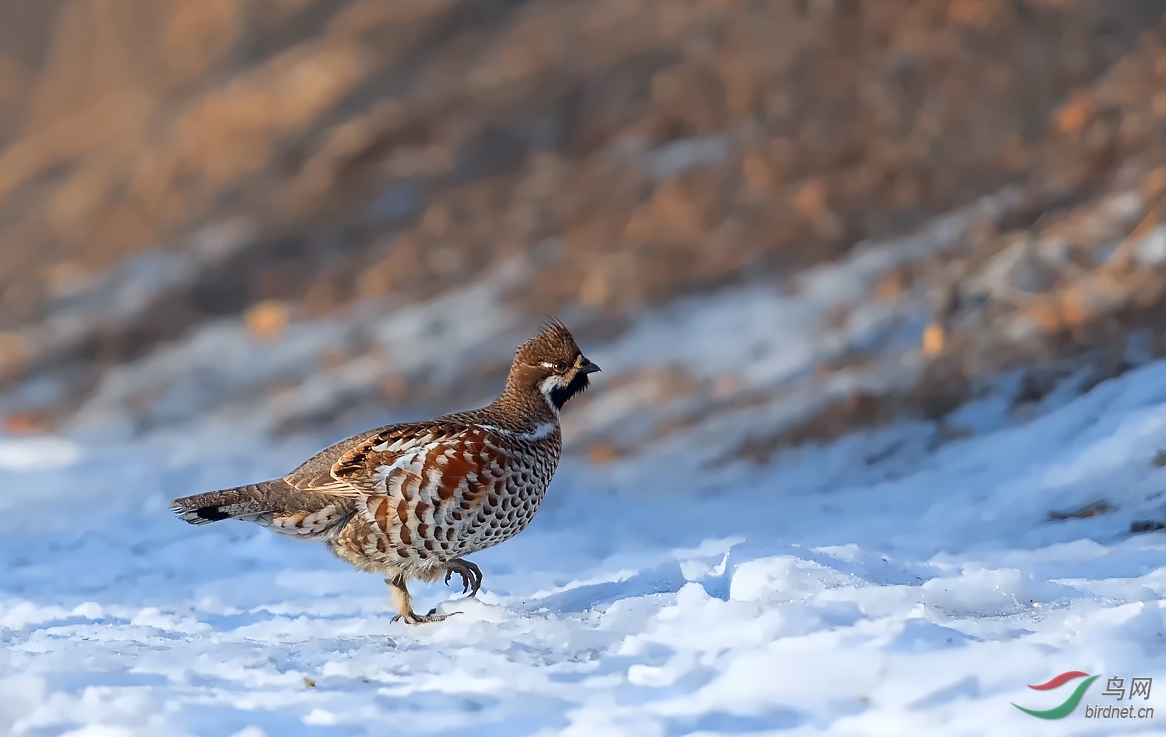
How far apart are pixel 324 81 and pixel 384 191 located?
8.32 ft

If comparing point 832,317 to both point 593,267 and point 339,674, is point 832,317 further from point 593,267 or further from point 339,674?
point 339,674

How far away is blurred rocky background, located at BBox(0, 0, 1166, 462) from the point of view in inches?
399

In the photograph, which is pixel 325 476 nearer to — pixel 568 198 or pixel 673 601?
pixel 673 601

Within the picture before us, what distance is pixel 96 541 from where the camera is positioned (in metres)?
7.80

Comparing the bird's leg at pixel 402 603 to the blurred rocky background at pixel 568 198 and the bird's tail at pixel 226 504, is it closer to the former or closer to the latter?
the bird's tail at pixel 226 504

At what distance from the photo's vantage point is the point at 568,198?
49.3 feet

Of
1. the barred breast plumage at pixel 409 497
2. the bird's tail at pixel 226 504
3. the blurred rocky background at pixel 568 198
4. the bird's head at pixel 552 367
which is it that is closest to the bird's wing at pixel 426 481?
the barred breast plumage at pixel 409 497

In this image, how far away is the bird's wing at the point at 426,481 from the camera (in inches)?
212

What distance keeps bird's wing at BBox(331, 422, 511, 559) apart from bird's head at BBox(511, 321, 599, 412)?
64 centimetres

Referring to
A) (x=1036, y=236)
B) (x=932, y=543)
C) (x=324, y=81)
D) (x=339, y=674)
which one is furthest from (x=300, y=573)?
(x=324, y=81)

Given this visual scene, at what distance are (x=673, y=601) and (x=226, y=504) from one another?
6.60ft

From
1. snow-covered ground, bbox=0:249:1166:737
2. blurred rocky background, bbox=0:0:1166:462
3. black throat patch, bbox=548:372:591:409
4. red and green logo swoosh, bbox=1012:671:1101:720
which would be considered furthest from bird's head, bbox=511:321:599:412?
blurred rocky background, bbox=0:0:1166:462

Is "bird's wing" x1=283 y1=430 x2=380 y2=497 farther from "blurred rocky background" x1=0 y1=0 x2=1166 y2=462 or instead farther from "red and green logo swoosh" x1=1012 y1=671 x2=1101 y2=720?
"blurred rocky background" x1=0 y1=0 x2=1166 y2=462

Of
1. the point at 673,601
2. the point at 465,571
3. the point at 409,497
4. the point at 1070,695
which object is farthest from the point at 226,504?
the point at 1070,695
